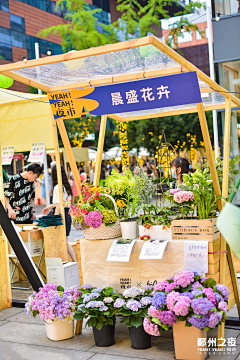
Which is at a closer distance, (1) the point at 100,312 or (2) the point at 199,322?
(2) the point at 199,322

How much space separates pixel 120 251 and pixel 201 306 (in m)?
0.89

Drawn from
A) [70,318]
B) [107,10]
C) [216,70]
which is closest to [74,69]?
[70,318]

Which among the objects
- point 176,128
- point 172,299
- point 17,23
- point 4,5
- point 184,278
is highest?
point 4,5

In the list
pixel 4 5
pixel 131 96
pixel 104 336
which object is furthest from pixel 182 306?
pixel 4 5

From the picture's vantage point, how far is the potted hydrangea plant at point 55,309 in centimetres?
340

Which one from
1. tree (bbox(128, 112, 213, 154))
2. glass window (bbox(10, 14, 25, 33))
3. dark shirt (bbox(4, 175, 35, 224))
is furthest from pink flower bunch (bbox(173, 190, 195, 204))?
glass window (bbox(10, 14, 25, 33))

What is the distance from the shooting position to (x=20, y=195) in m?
5.68

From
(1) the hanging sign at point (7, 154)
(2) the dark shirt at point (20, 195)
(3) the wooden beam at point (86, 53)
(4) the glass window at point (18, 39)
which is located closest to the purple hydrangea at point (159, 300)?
(3) the wooden beam at point (86, 53)

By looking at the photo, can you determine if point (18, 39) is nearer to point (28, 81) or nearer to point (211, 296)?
point (28, 81)


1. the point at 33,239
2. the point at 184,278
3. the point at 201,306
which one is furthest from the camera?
the point at 33,239

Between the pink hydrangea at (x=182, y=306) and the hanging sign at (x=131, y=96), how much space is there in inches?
58.4

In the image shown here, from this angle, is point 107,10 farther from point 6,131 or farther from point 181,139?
point 6,131

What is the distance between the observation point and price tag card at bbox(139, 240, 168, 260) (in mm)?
3213

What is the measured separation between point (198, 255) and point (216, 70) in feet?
29.1
